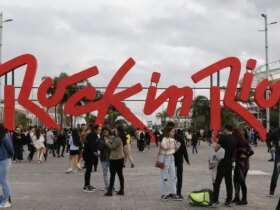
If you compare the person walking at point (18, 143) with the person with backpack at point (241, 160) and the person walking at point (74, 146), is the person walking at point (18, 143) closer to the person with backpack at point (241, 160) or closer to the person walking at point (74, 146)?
the person walking at point (74, 146)

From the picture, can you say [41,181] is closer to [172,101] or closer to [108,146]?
[108,146]

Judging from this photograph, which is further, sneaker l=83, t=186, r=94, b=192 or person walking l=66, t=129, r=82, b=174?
person walking l=66, t=129, r=82, b=174

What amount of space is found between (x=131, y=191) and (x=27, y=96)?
1084 centimetres

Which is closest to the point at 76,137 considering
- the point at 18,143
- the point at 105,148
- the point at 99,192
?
the point at 99,192

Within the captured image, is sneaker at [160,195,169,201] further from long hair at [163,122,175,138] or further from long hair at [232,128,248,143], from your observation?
long hair at [232,128,248,143]

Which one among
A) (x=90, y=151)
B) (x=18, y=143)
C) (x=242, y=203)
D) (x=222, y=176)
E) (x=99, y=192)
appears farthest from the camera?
(x=18, y=143)

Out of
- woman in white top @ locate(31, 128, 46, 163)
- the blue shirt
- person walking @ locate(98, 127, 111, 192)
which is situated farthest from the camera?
woman in white top @ locate(31, 128, 46, 163)

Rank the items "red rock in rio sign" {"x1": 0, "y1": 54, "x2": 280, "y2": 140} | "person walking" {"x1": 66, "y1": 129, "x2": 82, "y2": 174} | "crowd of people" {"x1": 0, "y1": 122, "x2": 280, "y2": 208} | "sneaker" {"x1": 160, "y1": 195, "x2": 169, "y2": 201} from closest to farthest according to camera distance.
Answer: "crowd of people" {"x1": 0, "y1": 122, "x2": 280, "y2": 208}
"sneaker" {"x1": 160, "y1": 195, "x2": 169, "y2": 201}
"person walking" {"x1": 66, "y1": 129, "x2": 82, "y2": 174}
"red rock in rio sign" {"x1": 0, "y1": 54, "x2": 280, "y2": 140}

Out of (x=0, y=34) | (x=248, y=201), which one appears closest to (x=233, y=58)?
(x=248, y=201)

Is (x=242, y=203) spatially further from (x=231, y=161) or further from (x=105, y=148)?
(x=105, y=148)

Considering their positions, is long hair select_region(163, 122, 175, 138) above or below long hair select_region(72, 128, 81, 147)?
above

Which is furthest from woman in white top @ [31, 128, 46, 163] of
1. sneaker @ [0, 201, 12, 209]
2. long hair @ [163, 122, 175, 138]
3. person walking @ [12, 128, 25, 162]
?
sneaker @ [0, 201, 12, 209]

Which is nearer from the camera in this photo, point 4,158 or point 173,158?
point 4,158

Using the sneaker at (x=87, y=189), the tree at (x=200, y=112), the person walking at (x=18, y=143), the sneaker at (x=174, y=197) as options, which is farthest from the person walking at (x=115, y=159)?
the tree at (x=200, y=112)
